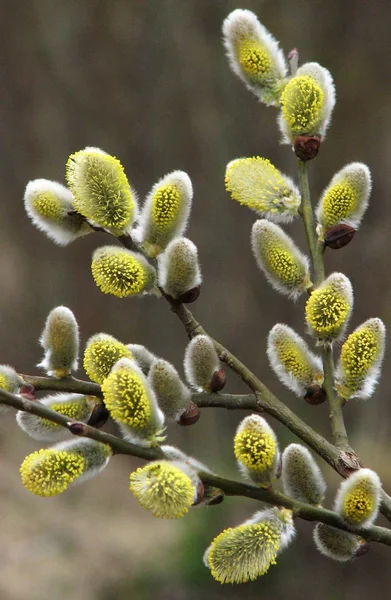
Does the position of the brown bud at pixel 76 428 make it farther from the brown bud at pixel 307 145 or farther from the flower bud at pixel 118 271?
the brown bud at pixel 307 145

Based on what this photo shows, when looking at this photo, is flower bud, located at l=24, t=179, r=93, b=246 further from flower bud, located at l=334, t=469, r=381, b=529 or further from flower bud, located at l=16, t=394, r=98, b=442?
flower bud, located at l=334, t=469, r=381, b=529

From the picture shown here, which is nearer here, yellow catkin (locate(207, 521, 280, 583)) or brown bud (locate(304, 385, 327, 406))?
yellow catkin (locate(207, 521, 280, 583))

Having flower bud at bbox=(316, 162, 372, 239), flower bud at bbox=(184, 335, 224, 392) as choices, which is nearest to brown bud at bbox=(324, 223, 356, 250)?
flower bud at bbox=(316, 162, 372, 239)

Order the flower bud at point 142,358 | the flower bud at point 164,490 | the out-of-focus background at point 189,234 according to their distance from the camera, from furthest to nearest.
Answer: the out-of-focus background at point 189,234 → the flower bud at point 142,358 → the flower bud at point 164,490

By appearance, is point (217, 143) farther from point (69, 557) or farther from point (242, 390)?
point (69, 557)

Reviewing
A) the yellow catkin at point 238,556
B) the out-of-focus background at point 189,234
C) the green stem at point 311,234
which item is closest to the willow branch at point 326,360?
the green stem at point 311,234

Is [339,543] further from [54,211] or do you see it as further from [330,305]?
[54,211]

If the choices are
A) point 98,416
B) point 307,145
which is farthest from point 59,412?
point 307,145
